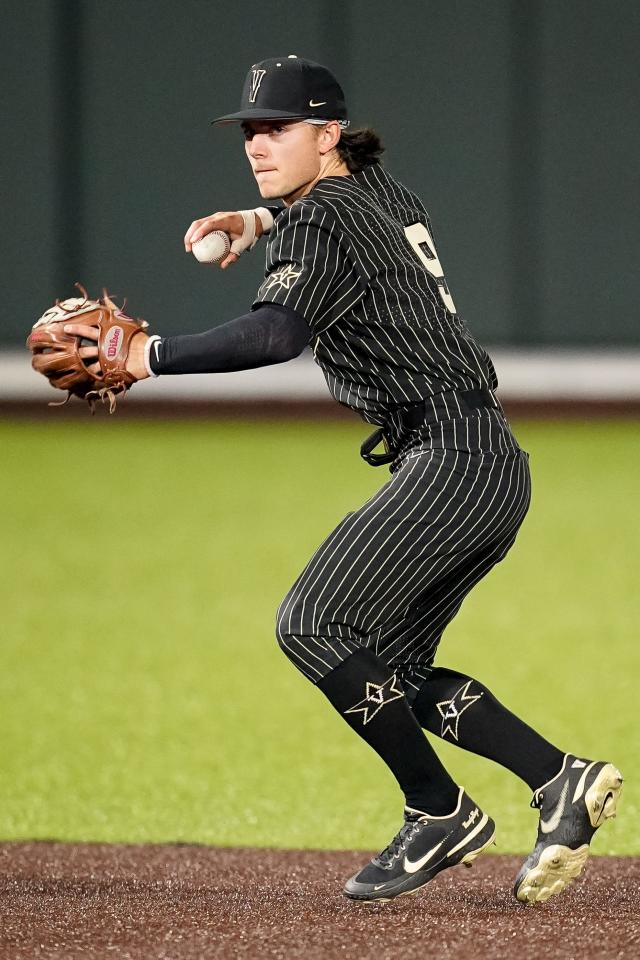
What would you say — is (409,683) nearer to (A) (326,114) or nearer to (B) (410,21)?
(A) (326,114)

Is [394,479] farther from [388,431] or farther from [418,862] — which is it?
[418,862]

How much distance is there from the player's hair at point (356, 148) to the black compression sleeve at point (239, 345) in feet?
1.94

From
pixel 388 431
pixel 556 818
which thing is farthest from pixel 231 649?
pixel 556 818

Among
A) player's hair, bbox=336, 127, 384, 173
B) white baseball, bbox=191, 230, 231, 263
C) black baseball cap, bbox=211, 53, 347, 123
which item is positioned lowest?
white baseball, bbox=191, 230, 231, 263

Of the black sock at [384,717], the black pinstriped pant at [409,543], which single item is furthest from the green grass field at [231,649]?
the black pinstriped pant at [409,543]

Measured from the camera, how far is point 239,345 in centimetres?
330

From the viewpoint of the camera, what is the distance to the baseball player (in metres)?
3.44

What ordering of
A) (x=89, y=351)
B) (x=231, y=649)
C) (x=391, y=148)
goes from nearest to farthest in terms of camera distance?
(x=89, y=351) < (x=231, y=649) < (x=391, y=148)

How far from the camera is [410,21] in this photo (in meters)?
18.7

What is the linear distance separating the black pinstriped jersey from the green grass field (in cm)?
181

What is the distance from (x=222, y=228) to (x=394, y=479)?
0.87m

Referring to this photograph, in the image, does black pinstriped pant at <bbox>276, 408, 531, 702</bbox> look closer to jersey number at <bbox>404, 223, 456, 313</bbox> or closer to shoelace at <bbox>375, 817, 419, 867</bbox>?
jersey number at <bbox>404, 223, 456, 313</bbox>

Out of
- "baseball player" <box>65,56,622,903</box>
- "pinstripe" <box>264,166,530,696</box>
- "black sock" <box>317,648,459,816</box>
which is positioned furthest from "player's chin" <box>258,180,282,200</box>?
"black sock" <box>317,648,459,816</box>

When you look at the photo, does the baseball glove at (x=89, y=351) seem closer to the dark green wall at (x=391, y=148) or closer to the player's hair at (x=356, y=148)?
the player's hair at (x=356, y=148)
